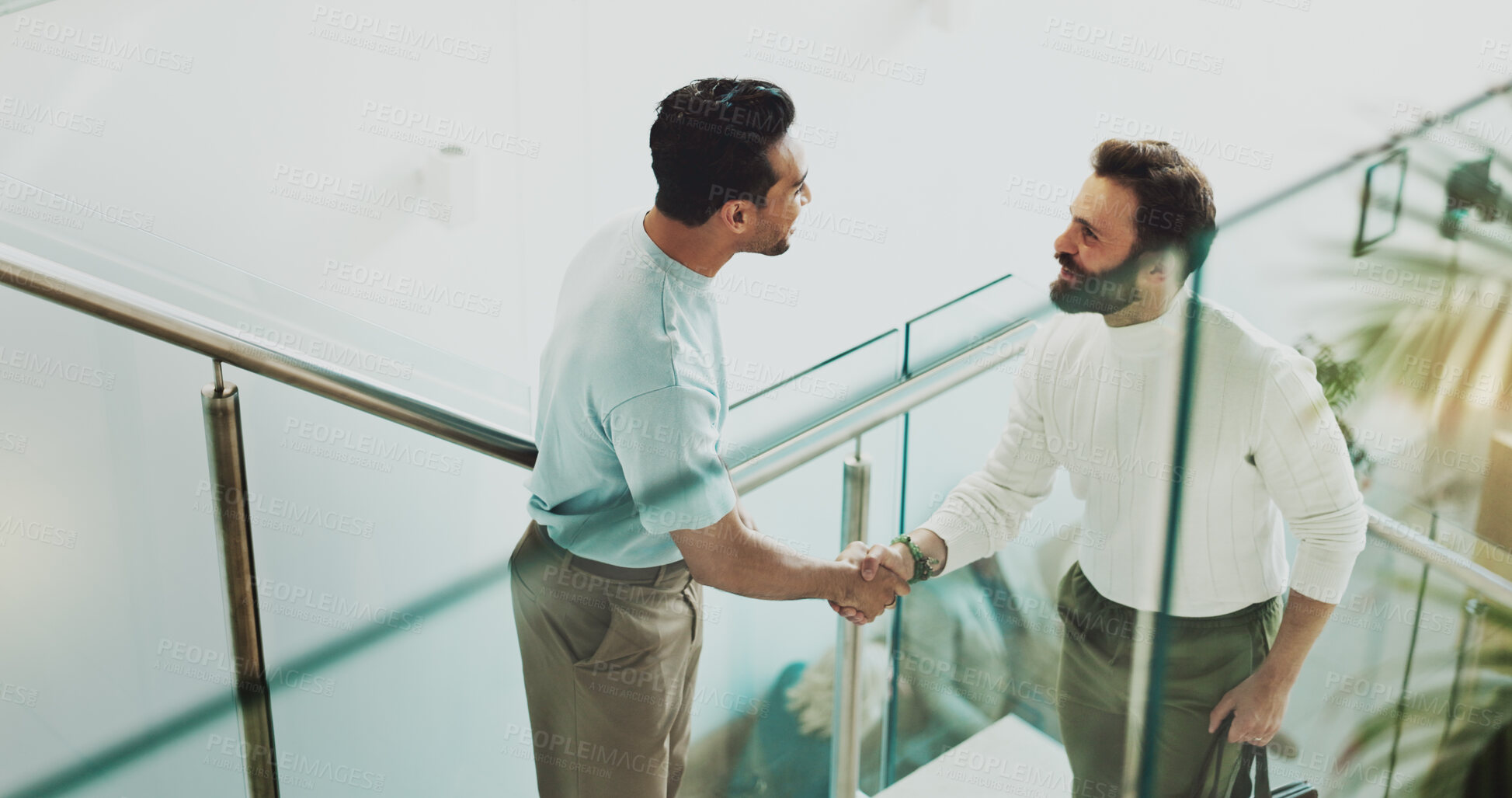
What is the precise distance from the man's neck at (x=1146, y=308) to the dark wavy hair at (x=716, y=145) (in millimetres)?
583

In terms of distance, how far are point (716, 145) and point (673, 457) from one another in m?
0.44

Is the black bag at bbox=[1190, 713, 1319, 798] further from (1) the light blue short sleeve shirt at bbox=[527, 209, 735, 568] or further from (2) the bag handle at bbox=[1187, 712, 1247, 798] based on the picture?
(1) the light blue short sleeve shirt at bbox=[527, 209, 735, 568]

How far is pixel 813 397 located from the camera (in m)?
1.69

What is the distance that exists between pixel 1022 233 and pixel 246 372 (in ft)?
11.6

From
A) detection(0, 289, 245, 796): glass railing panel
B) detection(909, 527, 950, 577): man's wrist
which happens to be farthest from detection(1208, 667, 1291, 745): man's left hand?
detection(0, 289, 245, 796): glass railing panel

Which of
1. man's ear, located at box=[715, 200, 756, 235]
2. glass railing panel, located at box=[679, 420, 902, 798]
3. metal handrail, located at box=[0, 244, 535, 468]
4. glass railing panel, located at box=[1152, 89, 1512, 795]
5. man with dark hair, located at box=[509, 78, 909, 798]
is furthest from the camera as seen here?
glass railing panel, located at box=[679, 420, 902, 798]

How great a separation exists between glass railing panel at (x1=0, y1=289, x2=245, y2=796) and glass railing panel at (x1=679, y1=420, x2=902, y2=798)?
A: 74 cm

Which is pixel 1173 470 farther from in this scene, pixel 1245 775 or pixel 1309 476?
pixel 1245 775

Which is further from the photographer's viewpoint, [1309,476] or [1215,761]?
[1215,761]

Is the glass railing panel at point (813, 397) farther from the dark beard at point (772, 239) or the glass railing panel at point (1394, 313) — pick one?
the glass railing panel at point (1394, 313)

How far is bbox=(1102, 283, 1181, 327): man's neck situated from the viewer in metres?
1.24

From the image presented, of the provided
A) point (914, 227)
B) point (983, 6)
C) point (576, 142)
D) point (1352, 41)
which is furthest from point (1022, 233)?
point (576, 142)

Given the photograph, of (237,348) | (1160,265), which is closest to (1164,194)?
(1160,265)

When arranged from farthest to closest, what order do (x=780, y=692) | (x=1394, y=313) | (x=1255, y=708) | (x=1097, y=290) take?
(x=780, y=692)
(x=1255, y=708)
(x=1097, y=290)
(x=1394, y=313)
